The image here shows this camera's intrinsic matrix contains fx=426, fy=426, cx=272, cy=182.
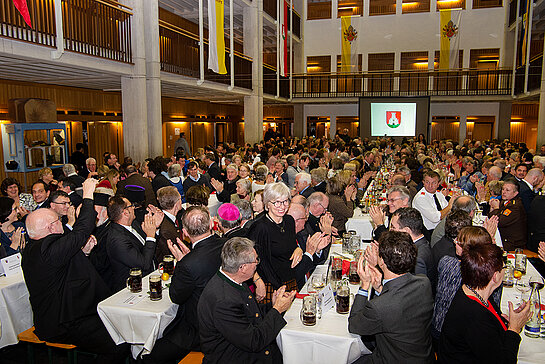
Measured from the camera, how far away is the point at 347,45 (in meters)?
26.6

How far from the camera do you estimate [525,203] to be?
7594mm

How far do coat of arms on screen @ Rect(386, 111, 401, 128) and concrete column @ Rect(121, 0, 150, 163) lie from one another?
16079 millimetres

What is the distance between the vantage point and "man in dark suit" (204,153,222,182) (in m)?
10.7

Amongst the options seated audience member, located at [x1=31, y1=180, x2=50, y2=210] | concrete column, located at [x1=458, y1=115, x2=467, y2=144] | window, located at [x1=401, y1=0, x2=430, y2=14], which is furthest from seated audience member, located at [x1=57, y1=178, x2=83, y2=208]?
window, located at [x1=401, y1=0, x2=430, y2=14]

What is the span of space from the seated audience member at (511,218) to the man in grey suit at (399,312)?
168 inches

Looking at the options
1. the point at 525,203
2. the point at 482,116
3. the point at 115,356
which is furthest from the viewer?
the point at 482,116

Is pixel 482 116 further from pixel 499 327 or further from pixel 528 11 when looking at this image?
pixel 499 327

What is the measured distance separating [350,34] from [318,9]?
11.1 ft

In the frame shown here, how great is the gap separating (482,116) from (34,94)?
78.7ft

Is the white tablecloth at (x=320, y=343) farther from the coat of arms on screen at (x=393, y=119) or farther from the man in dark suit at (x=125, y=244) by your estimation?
the coat of arms on screen at (x=393, y=119)

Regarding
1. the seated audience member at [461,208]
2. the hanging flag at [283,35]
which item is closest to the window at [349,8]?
the hanging flag at [283,35]

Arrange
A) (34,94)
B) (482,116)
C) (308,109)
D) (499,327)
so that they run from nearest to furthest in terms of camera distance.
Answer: (499,327) → (34,94) → (482,116) → (308,109)

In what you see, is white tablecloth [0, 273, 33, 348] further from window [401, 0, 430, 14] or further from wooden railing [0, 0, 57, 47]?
window [401, 0, 430, 14]

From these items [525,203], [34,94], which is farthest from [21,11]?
[525,203]
